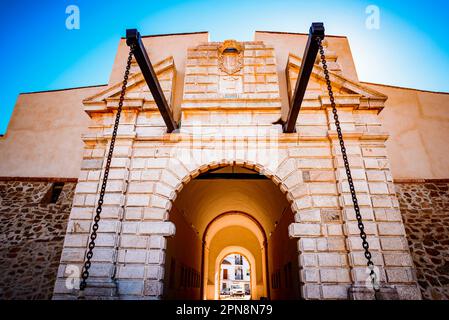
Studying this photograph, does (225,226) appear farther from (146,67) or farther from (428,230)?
(146,67)

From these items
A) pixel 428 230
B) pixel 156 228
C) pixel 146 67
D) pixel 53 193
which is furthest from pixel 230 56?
pixel 428 230

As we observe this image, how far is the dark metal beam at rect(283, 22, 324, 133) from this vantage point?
3863 millimetres

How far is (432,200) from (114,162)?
8029 millimetres

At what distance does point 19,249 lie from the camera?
7.06 meters

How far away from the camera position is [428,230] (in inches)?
267

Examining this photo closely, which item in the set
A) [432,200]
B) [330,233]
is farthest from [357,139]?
[432,200]

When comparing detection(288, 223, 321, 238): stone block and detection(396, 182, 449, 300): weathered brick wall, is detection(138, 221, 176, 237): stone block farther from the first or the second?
detection(396, 182, 449, 300): weathered brick wall

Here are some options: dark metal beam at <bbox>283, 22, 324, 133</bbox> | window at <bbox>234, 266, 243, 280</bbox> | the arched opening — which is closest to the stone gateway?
the arched opening

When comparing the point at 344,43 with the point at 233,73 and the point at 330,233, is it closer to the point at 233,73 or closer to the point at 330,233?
the point at 233,73

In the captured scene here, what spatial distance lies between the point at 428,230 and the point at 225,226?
1049cm

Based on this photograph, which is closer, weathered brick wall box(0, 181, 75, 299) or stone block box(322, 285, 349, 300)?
stone block box(322, 285, 349, 300)

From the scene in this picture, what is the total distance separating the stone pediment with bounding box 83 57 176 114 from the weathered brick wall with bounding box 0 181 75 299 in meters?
3.15

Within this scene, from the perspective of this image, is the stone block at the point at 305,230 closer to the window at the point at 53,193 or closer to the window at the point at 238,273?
the window at the point at 53,193

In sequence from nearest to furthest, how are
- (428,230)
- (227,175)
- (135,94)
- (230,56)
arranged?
1. (135,94)
2. (428,230)
3. (230,56)
4. (227,175)
